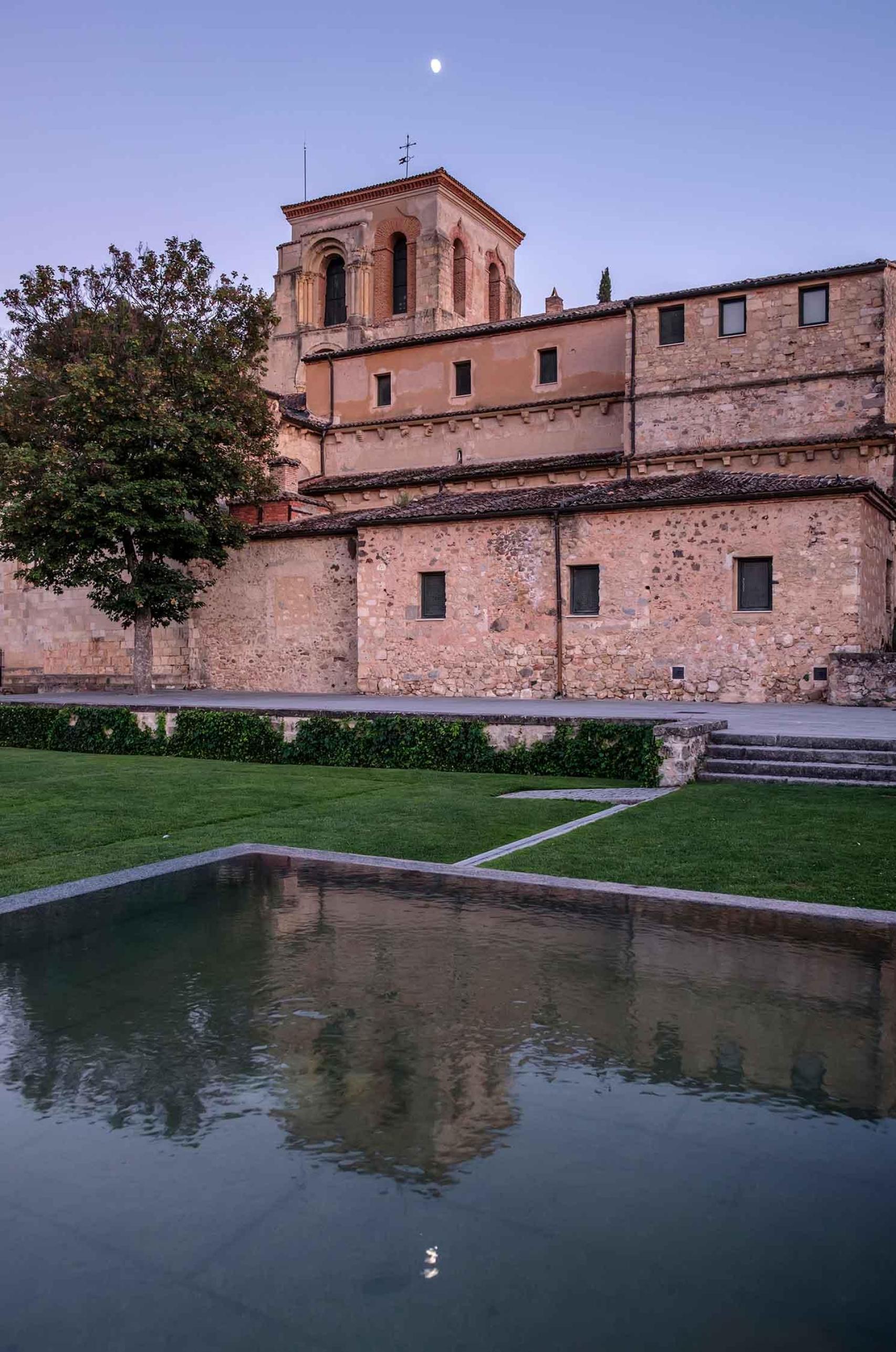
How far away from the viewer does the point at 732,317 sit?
23.8 meters

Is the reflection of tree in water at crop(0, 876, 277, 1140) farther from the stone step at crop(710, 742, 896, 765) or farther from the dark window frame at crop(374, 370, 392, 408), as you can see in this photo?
the dark window frame at crop(374, 370, 392, 408)

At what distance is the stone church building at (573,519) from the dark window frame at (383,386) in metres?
0.06

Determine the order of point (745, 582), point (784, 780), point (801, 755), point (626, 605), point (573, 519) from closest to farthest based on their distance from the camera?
1. point (784, 780)
2. point (801, 755)
3. point (745, 582)
4. point (626, 605)
5. point (573, 519)

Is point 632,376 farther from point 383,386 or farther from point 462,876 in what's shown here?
point 462,876

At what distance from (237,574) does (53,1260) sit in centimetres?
2382

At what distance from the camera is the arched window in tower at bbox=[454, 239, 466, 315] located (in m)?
39.3

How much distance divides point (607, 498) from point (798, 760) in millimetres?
9958

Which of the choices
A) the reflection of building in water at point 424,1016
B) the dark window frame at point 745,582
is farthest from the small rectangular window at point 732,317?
the reflection of building in water at point 424,1016

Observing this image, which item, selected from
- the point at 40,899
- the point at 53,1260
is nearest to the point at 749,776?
the point at 40,899

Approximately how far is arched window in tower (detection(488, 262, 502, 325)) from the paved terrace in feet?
86.1

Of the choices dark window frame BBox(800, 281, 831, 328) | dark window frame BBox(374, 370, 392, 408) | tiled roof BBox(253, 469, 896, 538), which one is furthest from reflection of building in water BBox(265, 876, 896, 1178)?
dark window frame BBox(374, 370, 392, 408)

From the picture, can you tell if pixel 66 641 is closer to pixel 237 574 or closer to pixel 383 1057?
pixel 237 574

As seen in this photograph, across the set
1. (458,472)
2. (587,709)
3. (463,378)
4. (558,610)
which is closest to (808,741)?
(587,709)

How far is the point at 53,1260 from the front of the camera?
228 cm
